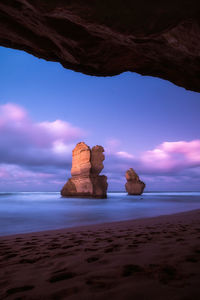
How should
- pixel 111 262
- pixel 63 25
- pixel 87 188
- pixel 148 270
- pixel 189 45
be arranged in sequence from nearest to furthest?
pixel 148 270 < pixel 111 262 < pixel 189 45 < pixel 63 25 < pixel 87 188

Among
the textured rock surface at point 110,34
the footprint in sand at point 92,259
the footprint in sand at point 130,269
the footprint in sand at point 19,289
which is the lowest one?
the footprint in sand at point 92,259

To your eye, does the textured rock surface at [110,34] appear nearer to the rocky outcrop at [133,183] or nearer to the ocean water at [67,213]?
the ocean water at [67,213]

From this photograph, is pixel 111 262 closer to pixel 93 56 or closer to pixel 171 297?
pixel 171 297

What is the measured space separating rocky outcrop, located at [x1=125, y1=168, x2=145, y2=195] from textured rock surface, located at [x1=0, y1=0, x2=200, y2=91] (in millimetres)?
49255

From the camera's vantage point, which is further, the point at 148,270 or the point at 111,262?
the point at 111,262

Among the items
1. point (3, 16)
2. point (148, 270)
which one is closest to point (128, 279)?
point (148, 270)

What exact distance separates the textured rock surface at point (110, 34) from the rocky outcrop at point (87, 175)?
3399 cm

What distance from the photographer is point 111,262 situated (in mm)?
2650

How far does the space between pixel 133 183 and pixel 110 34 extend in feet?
181

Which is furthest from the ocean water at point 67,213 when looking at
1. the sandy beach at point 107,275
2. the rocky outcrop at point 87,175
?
the rocky outcrop at point 87,175

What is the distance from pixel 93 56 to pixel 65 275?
189 inches

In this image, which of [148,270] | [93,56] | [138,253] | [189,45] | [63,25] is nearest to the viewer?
[148,270]

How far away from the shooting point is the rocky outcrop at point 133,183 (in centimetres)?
5367

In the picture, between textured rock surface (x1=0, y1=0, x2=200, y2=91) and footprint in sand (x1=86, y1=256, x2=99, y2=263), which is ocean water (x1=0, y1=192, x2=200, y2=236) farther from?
textured rock surface (x1=0, y1=0, x2=200, y2=91)
